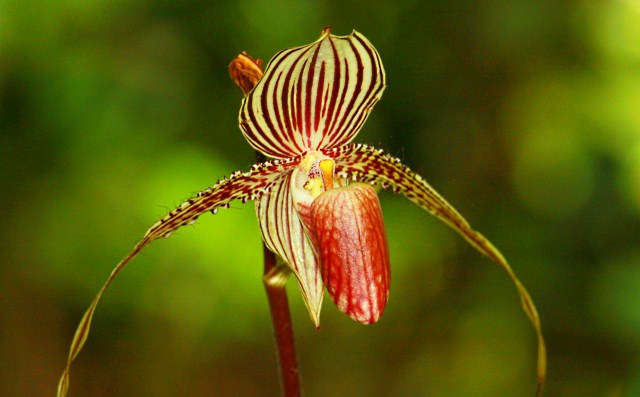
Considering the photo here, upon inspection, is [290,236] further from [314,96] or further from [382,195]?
[382,195]

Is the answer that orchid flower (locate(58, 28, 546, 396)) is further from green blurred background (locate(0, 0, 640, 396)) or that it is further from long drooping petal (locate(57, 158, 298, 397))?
green blurred background (locate(0, 0, 640, 396))

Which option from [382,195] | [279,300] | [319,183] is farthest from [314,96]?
[382,195]

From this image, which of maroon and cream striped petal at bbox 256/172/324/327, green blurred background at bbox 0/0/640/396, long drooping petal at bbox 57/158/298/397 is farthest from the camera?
green blurred background at bbox 0/0/640/396

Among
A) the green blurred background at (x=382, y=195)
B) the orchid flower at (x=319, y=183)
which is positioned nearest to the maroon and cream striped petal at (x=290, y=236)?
the orchid flower at (x=319, y=183)

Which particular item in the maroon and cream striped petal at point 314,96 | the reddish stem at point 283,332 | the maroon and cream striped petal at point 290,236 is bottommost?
the reddish stem at point 283,332

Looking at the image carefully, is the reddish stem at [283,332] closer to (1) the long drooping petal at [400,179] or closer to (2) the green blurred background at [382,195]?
(1) the long drooping petal at [400,179]

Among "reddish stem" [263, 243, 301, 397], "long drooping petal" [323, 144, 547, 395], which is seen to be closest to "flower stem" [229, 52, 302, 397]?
"reddish stem" [263, 243, 301, 397]
